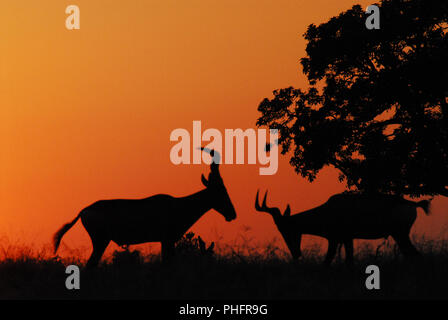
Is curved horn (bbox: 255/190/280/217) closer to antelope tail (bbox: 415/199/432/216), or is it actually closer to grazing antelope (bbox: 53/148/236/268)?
grazing antelope (bbox: 53/148/236/268)

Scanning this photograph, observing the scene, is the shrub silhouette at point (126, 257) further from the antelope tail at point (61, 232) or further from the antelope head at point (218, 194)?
the antelope head at point (218, 194)

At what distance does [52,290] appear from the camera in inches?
595

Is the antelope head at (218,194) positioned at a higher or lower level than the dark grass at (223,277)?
higher

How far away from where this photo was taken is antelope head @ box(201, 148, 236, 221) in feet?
55.0

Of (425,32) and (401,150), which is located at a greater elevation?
(425,32)

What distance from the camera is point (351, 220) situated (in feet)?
59.1

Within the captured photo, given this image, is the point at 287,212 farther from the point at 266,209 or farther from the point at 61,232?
the point at 61,232

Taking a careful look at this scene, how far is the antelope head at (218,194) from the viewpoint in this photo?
16.8m

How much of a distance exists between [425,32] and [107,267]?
41.1 ft

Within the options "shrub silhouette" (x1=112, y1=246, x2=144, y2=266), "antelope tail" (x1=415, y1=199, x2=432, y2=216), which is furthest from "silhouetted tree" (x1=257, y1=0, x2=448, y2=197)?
"shrub silhouette" (x1=112, y1=246, x2=144, y2=266)

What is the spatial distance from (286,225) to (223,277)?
4095mm

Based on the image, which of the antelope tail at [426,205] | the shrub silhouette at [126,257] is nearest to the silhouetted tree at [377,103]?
the antelope tail at [426,205]
